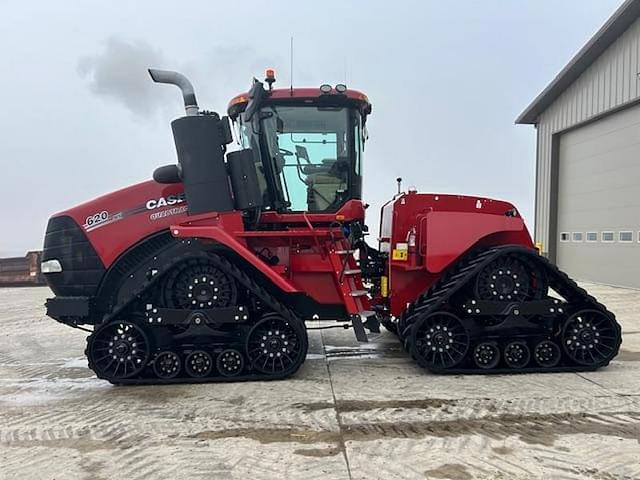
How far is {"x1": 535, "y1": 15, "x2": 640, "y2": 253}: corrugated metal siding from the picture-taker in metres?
12.8

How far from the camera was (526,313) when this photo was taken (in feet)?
17.1

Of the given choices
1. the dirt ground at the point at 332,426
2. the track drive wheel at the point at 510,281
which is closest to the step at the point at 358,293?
the dirt ground at the point at 332,426

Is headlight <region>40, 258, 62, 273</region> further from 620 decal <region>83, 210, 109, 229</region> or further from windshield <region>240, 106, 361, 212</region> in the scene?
windshield <region>240, 106, 361, 212</region>

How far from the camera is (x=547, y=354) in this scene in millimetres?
5285

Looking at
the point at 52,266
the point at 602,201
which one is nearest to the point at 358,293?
the point at 52,266

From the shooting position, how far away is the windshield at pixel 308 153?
18.4ft

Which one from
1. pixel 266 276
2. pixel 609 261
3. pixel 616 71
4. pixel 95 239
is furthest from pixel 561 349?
pixel 616 71

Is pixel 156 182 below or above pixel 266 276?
above

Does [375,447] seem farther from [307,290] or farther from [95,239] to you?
[95,239]

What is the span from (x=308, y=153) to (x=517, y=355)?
3.00m

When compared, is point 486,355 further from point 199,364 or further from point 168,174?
point 168,174

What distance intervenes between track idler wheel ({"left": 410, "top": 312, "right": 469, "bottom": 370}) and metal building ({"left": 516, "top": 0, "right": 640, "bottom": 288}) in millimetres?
9415

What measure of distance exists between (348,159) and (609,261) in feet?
35.2

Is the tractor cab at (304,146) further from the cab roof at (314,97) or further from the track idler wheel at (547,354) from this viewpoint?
the track idler wheel at (547,354)
